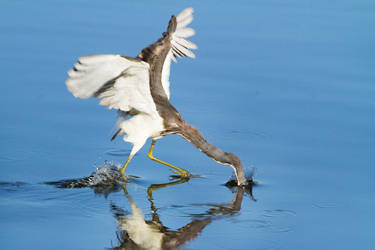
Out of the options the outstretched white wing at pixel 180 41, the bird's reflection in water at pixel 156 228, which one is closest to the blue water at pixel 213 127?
the bird's reflection in water at pixel 156 228

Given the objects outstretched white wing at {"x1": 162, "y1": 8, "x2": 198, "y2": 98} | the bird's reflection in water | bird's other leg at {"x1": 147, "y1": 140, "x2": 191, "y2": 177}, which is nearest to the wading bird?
bird's other leg at {"x1": 147, "y1": 140, "x2": 191, "y2": 177}

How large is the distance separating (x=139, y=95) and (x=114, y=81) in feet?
1.34

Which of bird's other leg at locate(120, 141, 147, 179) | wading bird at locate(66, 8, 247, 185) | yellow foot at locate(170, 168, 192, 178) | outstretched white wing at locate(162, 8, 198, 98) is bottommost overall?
yellow foot at locate(170, 168, 192, 178)

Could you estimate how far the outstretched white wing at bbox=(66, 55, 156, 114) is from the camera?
662cm

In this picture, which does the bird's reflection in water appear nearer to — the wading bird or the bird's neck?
the bird's neck

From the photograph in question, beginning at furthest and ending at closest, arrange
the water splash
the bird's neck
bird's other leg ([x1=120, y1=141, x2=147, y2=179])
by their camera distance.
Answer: bird's other leg ([x1=120, y1=141, x2=147, y2=179]) < the bird's neck < the water splash

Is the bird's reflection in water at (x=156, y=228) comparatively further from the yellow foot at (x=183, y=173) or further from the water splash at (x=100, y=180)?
the yellow foot at (x=183, y=173)

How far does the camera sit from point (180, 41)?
8953 mm

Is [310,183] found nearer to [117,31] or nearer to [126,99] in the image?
[126,99]

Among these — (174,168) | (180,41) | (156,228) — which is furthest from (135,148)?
(180,41)

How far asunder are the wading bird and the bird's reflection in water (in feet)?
2.27

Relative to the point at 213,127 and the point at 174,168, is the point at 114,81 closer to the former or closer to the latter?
the point at 174,168

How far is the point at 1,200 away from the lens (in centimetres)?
673

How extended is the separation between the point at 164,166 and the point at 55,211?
1.75m
